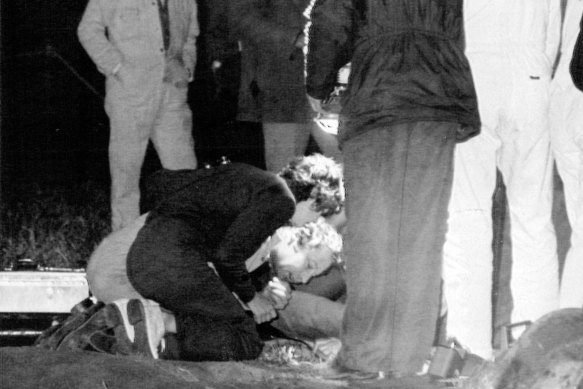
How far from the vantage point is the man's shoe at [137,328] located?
4.07 meters

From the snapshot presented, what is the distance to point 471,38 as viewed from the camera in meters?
3.85

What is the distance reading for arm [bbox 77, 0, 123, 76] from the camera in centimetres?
509

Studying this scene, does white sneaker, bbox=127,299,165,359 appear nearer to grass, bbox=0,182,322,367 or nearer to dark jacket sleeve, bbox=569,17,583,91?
grass, bbox=0,182,322,367

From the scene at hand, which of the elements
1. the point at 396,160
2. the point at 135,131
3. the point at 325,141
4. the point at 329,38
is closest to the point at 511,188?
the point at 396,160

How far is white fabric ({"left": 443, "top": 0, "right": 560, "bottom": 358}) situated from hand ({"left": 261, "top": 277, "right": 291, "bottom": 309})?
4.08 ft

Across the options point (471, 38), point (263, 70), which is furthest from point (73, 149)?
point (471, 38)

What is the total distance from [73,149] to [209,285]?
1.37m

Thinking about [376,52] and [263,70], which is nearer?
[376,52]

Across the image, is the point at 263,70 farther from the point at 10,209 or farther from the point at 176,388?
the point at 176,388

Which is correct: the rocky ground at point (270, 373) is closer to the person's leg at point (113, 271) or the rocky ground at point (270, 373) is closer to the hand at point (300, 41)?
the person's leg at point (113, 271)

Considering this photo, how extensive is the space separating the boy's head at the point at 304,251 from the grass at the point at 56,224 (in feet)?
3.34

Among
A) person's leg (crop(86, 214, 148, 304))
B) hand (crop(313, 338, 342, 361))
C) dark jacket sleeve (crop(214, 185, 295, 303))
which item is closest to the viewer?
dark jacket sleeve (crop(214, 185, 295, 303))

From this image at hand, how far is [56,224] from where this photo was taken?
215 inches

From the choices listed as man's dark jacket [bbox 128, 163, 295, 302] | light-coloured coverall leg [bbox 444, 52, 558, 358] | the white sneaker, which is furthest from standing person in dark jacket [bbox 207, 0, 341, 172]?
light-coloured coverall leg [bbox 444, 52, 558, 358]
